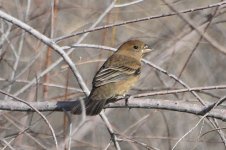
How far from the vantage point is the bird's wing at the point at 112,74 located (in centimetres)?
590

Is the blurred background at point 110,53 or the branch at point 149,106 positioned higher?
the blurred background at point 110,53

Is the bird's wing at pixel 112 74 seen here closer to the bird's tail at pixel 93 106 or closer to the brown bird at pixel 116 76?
the brown bird at pixel 116 76

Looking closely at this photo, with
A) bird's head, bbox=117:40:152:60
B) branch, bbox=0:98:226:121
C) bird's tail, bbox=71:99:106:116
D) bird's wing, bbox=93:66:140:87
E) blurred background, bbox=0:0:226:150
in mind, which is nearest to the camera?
branch, bbox=0:98:226:121

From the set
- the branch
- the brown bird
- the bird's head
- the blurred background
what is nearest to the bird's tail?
the brown bird

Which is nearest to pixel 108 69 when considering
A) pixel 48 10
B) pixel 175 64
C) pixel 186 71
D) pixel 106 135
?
pixel 48 10

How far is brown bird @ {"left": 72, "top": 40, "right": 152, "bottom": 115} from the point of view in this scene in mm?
5465

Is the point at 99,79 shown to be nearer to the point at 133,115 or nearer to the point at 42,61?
the point at 42,61

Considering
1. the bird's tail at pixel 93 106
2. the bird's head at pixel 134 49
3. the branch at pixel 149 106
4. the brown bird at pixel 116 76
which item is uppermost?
the bird's head at pixel 134 49

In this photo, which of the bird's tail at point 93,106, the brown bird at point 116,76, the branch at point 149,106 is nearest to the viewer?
the branch at point 149,106

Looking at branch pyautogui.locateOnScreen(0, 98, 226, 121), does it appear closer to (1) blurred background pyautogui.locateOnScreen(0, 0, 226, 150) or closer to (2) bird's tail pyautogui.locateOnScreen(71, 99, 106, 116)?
(2) bird's tail pyautogui.locateOnScreen(71, 99, 106, 116)

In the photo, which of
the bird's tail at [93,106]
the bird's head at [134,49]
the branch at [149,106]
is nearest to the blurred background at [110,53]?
the bird's head at [134,49]

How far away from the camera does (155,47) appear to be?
7.39m

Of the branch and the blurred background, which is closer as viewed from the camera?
the branch

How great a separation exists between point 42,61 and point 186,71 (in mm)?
3326
